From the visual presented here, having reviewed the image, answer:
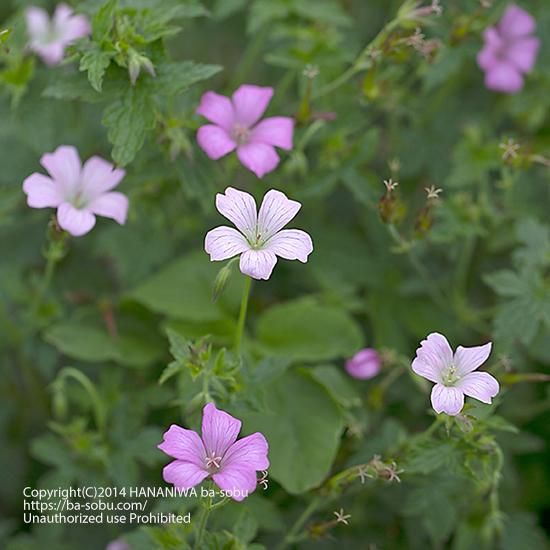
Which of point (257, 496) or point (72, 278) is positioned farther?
point (72, 278)

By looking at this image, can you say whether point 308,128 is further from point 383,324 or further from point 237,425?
point 237,425

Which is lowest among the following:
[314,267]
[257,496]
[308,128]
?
[257,496]

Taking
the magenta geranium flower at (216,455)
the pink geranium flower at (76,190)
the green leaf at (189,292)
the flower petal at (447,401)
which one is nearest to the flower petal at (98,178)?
the pink geranium flower at (76,190)

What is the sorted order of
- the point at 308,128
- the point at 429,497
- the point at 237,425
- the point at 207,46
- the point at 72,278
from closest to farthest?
the point at 237,425 < the point at 429,497 < the point at 308,128 < the point at 72,278 < the point at 207,46

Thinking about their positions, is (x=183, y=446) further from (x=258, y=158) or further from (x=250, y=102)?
(x=250, y=102)

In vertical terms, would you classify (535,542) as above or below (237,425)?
below

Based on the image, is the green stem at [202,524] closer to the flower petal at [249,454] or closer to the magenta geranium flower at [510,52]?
the flower petal at [249,454]

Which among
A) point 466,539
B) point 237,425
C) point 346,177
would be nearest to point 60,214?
point 237,425
